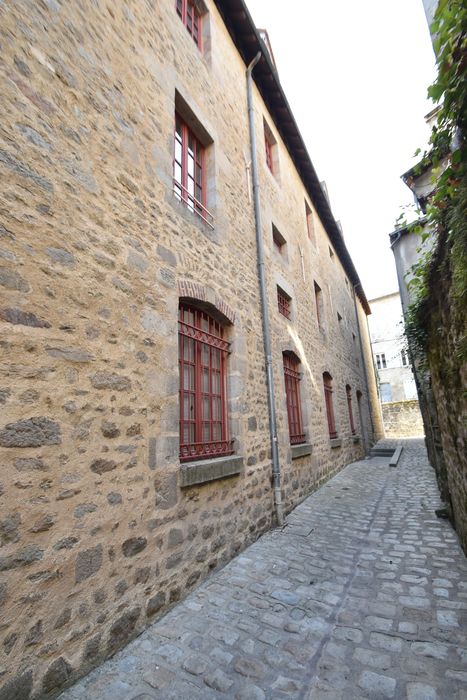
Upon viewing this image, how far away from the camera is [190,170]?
14.7 feet

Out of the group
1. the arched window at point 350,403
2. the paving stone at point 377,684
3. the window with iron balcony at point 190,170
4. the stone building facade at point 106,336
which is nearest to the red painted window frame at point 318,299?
the arched window at point 350,403

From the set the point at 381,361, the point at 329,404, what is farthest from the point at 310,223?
the point at 381,361

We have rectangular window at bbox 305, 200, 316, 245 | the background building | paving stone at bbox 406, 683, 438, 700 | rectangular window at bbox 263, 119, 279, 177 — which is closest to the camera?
paving stone at bbox 406, 683, 438, 700

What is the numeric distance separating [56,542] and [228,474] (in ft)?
6.33

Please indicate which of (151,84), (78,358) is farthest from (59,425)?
(151,84)

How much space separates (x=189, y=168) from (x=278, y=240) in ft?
10.0

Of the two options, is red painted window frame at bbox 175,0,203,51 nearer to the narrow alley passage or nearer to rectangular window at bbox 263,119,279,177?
rectangular window at bbox 263,119,279,177

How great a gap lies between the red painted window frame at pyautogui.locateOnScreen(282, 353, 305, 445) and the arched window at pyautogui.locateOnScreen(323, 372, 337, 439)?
235 cm

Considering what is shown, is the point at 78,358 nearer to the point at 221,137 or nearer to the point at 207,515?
the point at 207,515

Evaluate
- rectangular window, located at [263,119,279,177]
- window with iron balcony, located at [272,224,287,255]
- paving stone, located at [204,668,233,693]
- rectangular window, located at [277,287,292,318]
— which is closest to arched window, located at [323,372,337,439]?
rectangular window, located at [277,287,292,318]

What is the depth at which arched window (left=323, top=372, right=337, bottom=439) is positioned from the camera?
29.4ft

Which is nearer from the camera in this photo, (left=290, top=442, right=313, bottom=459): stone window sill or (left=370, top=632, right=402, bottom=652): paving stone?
(left=370, top=632, right=402, bottom=652): paving stone

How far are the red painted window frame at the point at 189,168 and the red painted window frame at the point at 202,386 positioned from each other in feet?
4.81

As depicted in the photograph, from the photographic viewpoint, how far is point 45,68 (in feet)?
8.15
